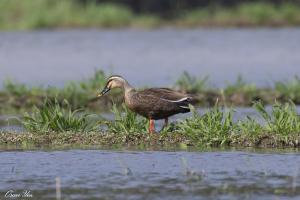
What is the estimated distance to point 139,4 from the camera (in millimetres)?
55594

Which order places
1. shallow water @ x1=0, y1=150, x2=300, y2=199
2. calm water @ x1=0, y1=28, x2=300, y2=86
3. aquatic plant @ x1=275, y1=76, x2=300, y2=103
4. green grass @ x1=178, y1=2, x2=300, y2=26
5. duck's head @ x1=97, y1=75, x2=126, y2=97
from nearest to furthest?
shallow water @ x1=0, y1=150, x2=300, y2=199 → duck's head @ x1=97, y1=75, x2=126, y2=97 → aquatic plant @ x1=275, y1=76, x2=300, y2=103 → calm water @ x1=0, y1=28, x2=300, y2=86 → green grass @ x1=178, y1=2, x2=300, y2=26

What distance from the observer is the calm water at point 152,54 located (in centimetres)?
3311

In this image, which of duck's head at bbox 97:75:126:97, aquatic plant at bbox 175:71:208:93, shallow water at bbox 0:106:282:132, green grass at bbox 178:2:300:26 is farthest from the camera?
green grass at bbox 178:2:300:26

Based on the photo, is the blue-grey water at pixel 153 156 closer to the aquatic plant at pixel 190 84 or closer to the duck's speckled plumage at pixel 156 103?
the duck's speckled plumage at pixel 156 103

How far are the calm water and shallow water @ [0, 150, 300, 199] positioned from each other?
1381 cm

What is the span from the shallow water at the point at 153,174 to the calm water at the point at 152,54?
45.3ft

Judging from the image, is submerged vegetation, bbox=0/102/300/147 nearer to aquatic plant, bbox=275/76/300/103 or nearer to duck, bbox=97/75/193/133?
duck, bbox=97/75/193/133

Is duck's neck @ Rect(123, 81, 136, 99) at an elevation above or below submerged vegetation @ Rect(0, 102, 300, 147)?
above

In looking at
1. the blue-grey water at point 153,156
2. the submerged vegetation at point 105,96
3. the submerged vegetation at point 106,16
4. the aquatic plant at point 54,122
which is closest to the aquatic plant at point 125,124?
the aquatic plant at point 54,122

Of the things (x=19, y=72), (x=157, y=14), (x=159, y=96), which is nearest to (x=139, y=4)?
(x=157, y=14)

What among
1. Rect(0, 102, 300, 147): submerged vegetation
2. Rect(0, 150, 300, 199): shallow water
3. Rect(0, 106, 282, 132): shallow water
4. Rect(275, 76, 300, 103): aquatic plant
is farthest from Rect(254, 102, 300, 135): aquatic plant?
Rect(275, 76, 300, 103): aquatic plant

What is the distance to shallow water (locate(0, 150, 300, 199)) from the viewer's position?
12.5 metres

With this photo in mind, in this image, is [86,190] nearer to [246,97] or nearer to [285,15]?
[246,97]

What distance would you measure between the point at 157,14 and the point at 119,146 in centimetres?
3973
